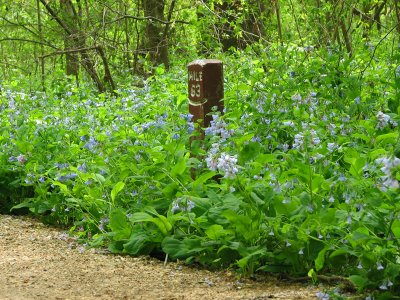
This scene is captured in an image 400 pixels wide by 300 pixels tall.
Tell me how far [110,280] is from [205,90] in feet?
6.25

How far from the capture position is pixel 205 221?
4.12 m

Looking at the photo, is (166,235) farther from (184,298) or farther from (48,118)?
(48,118)

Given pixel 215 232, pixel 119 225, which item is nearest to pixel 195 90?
pixel 119 225

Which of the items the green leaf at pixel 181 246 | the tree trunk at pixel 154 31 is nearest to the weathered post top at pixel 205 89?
the green leaf at pixel 181 246

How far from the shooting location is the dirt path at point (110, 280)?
3.67 meters

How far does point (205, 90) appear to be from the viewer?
5.47m

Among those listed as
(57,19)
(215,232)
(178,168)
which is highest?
(57,19)

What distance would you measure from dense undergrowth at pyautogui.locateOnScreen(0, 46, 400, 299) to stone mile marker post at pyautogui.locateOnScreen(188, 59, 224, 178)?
0.65 feet

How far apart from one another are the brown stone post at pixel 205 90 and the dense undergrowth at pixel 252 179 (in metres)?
0.21

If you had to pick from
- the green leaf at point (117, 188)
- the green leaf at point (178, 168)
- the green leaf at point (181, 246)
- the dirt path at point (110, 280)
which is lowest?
the dirt path at point (110, 280)

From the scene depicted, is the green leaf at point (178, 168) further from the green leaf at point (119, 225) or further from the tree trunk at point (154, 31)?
the tree trunk at point (154, 31)

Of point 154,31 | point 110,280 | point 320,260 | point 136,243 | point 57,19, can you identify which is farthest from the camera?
point 154,31

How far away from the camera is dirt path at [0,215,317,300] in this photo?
3.67m

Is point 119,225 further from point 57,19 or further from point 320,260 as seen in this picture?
point 57,19
